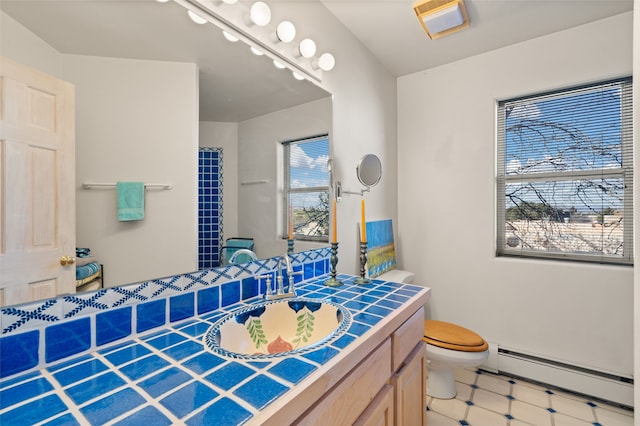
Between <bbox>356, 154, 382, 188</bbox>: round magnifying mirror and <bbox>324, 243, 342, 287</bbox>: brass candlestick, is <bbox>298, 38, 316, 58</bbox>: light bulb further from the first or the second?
<bbox>324, 243, 342, 287</bbox>: brass candlestick

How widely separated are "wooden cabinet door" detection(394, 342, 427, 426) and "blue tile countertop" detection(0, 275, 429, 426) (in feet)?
1.26

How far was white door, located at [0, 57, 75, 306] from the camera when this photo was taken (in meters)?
0.62

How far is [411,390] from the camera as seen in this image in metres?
1.19

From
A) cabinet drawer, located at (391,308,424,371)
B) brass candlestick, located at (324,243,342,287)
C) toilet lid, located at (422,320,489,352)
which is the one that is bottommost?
toilet lid, located at (422,320,489,352)

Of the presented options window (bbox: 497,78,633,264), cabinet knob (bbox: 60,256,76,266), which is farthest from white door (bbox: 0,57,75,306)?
window (bbox: 497,78,633,264)

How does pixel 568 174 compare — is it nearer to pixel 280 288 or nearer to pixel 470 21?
pixel 470 21

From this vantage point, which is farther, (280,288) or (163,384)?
(280,288)

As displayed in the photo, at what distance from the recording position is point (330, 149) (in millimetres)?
1682

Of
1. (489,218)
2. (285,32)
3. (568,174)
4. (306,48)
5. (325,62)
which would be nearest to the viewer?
(285,32)

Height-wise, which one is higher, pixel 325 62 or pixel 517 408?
pixel 325 62

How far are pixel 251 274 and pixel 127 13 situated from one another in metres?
0.95

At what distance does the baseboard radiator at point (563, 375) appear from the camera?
1771 mm

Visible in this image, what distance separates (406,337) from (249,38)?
53.5 inches

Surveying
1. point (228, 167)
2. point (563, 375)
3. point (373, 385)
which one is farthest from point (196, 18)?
point (563, 375)
